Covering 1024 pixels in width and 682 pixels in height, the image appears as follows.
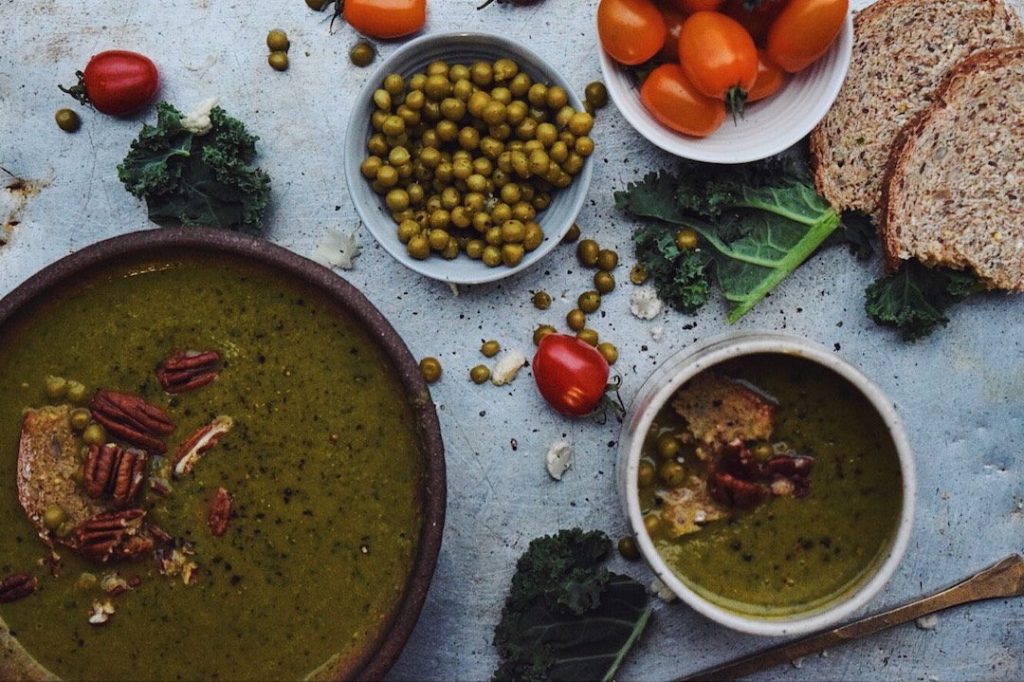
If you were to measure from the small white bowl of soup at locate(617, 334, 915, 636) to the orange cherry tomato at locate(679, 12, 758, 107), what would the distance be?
2.09 feet

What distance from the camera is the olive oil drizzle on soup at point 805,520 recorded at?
8.02 ft

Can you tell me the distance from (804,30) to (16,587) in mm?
2461

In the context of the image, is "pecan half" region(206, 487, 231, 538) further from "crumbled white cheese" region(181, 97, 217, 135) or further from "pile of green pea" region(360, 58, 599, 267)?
"crumbled white cheese" region(181, 97, 217, 135)


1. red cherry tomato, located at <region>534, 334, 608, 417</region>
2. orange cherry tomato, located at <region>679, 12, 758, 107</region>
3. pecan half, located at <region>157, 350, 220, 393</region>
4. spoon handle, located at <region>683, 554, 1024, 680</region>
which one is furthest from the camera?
spoon handle, located at <region>683, 554, 1024, 680</region>

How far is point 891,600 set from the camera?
9.12 ft

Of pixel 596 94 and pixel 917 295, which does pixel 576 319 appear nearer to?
pixel 596 94

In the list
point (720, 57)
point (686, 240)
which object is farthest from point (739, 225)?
point (720, 57)

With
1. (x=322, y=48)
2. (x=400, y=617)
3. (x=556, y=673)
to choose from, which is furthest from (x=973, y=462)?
(x=322, y=48)

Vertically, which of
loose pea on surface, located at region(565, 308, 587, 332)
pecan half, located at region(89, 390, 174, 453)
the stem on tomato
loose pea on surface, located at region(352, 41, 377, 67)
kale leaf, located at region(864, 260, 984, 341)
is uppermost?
the stem on tomato

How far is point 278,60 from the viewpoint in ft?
8.95

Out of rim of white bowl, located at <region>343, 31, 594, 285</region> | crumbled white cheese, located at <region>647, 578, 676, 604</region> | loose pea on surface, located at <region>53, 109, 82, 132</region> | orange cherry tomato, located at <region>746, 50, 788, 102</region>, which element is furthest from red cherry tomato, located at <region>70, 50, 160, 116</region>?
crumbled white cheese, located at <region>647, 578, 676, 604</region>

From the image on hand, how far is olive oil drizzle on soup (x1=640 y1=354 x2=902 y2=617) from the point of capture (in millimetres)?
2445

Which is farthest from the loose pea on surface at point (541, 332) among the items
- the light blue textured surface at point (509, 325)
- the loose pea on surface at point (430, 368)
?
the loose pea on surface at point (430, 368)

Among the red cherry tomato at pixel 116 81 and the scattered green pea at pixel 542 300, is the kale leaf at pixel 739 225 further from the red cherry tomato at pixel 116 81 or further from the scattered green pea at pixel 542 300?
the red cherry tomato at pixel 116 81
